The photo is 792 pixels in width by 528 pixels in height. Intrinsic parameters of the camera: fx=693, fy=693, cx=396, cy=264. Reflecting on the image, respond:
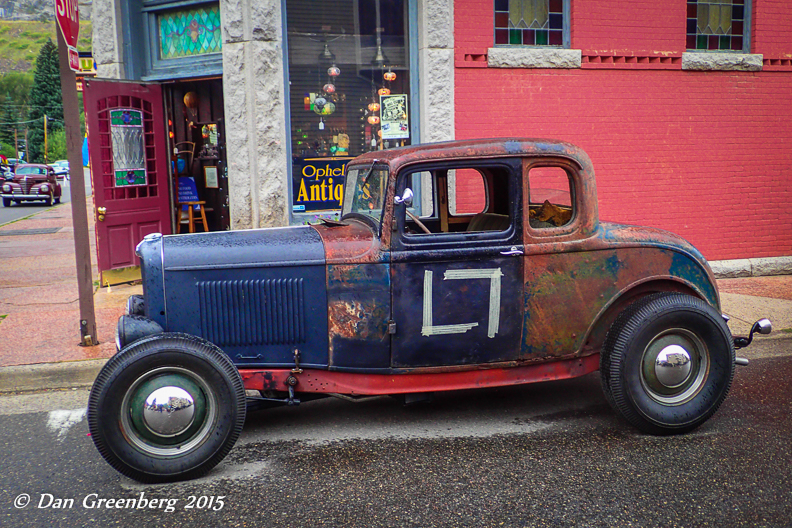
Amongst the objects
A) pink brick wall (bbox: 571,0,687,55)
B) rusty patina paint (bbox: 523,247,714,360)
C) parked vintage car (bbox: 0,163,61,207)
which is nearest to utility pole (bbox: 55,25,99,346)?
rusty patina paint (bbox: 523,247,714,360)

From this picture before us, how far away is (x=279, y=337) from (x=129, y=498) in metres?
1.20

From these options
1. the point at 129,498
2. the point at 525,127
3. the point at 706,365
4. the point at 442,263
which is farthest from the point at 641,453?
the point at 525,127

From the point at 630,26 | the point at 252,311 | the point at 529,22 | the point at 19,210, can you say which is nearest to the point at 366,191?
the point at 252,311

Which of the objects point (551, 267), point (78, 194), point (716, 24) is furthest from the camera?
point (716, 24)

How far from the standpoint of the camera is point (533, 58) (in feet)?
29.1

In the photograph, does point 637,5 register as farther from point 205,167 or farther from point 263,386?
point 263,386

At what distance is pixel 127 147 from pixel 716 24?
8.19 metres

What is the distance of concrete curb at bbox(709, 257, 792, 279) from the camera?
31.3 ft

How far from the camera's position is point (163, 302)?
411 centimetres

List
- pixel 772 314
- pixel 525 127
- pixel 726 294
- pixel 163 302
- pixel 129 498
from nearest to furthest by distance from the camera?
pixel 129 498 < pixel 163 302 < pixel 772 314 < pixel 726 294 < pixel 525 127

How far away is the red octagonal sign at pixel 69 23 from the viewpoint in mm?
5930

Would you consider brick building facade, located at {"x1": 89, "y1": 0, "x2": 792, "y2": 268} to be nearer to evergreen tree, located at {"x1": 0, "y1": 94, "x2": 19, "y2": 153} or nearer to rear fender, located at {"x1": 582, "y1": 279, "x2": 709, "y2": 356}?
rear fender, located at {"x1": 582, "y1": 279, "x2": 709, "y2": 356}

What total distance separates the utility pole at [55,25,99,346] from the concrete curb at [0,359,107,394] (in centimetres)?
56

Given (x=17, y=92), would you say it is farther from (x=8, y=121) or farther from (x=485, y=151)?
(x=485, y=151)
